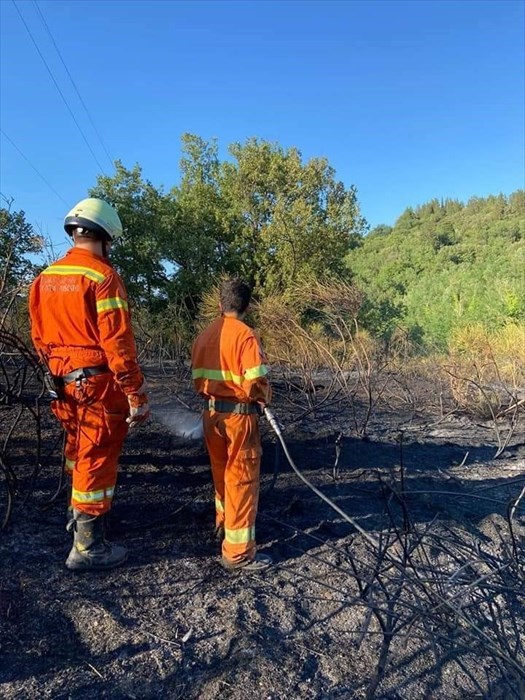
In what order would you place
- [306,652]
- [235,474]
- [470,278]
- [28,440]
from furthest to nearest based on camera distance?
[470,278], [28,440], [235,474], [306,652]

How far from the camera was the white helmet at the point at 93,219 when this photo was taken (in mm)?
2750

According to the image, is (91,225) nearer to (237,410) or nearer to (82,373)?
(82,373)

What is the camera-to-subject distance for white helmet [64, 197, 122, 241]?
2.75 m

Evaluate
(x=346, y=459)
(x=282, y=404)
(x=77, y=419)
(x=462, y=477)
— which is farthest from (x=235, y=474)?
(x=282, y=404)

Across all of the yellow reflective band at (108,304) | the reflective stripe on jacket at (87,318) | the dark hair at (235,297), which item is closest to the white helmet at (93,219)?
the reflective stripe on jacket at (87,318)

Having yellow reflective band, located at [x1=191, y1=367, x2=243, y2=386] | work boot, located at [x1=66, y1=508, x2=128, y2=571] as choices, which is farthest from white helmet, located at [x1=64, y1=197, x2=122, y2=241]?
work boot, located at [x1=66, y1=508, x2=128, y2=571]

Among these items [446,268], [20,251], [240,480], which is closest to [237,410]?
[240,480]

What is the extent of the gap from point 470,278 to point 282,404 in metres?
21.7

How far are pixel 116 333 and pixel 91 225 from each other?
2.09ft

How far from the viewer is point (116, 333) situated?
8.61 feet

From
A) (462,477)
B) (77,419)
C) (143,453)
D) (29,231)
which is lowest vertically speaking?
(462,477)

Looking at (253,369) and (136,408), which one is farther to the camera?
(253,369)

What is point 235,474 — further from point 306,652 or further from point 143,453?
point 143,453

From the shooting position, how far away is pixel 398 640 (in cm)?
242
